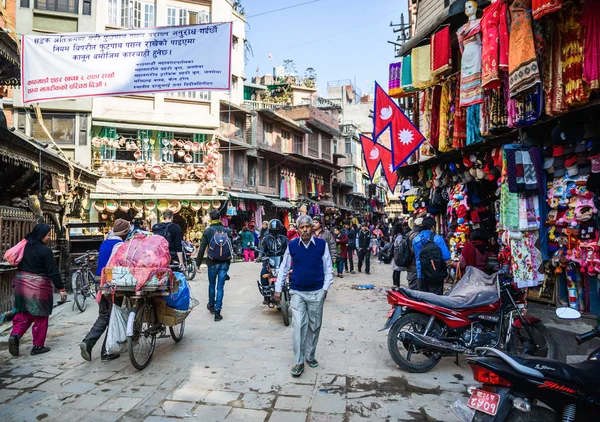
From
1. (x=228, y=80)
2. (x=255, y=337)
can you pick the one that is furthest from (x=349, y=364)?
(x=228, y=80)

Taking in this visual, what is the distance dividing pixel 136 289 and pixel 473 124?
678 cm

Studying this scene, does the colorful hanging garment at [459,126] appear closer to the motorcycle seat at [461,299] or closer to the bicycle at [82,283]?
the motorcycle seat at [461,299]

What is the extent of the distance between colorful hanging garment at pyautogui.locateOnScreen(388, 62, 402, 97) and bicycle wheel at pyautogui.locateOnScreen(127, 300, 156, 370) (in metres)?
8.68

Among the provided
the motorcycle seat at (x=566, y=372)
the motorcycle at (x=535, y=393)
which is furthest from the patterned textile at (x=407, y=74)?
the motorcycle at (x=535, y=393)

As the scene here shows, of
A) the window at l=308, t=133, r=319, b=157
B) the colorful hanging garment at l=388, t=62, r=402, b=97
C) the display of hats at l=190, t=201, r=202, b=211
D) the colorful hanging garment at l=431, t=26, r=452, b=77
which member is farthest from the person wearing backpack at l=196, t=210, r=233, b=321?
the window at l=308, t=133, r=319, b=157

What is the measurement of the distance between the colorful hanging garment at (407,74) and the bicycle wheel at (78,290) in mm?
8779

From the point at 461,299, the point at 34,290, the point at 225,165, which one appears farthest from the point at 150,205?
the point at 461,299

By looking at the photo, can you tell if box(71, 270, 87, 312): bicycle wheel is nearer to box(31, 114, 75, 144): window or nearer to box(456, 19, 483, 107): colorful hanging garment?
box(456, 19, 483, 107): colorful hanging garment

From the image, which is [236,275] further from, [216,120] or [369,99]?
[369,99]

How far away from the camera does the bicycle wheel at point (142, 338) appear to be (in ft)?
16.4

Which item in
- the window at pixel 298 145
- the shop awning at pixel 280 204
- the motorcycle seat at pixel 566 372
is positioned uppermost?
the window at pixel 298 145

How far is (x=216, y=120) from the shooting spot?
882 inches

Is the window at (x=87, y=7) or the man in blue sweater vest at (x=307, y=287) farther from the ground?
the window at (x=87, y=7)

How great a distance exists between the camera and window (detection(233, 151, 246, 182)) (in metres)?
25.4
